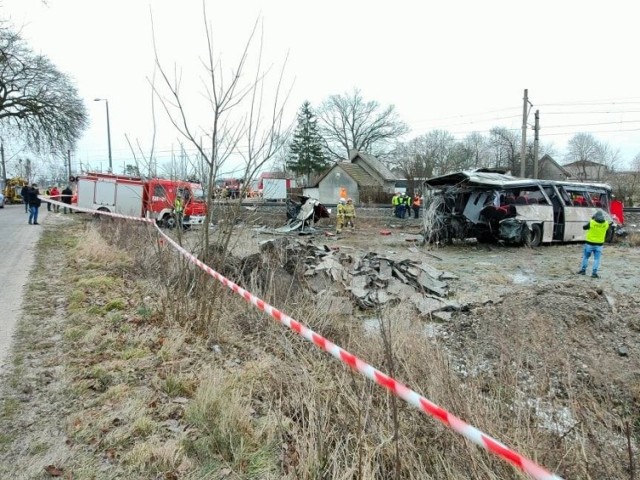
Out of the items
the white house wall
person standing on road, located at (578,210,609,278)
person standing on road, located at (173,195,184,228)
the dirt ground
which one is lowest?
the dirt ground

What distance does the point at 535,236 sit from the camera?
15266 millimetres

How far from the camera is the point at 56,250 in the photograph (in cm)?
1015

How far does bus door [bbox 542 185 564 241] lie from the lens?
51.5 ft

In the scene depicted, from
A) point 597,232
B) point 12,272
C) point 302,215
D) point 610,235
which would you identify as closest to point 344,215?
point 302,215

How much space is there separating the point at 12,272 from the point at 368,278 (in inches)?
242

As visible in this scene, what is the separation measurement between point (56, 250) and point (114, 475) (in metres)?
9.27

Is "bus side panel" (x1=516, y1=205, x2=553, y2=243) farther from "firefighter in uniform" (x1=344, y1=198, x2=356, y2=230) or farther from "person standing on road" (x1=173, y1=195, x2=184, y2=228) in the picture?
"person standing on road" (x1=173, y1=195, x2=184, y2=228)

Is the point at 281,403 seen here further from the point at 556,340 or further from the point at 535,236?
the point at 535,236

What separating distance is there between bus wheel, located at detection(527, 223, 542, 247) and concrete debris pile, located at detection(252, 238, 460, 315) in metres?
6.53

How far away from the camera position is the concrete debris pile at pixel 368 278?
297 inches

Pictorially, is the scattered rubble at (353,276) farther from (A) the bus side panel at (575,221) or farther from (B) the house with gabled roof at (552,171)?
(B) the house with gabled roof at (552,171)

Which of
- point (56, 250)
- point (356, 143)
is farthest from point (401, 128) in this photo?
point (56, 250)

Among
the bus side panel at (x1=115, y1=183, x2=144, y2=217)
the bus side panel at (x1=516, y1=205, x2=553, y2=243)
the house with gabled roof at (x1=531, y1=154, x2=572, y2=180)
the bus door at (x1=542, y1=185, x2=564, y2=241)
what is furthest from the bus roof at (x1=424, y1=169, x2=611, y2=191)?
the house with gabled roof at (x1=531, y1=154, x2=572, y2=180)

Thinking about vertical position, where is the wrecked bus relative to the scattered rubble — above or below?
above
